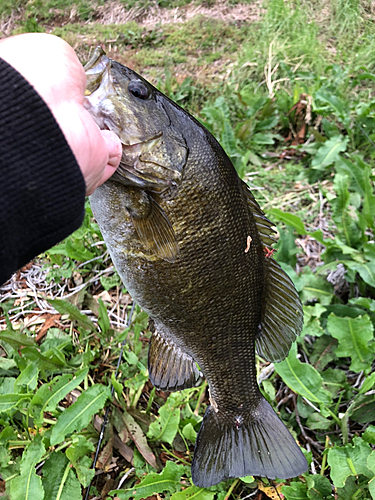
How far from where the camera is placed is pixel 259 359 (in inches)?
93.4

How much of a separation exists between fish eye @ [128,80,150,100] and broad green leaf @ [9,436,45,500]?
1.49 meters

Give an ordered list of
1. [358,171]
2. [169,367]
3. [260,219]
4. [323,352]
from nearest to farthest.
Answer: [260,219] < [169,367] < [323,352] < [358,171]

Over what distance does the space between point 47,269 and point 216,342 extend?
1.77 metres

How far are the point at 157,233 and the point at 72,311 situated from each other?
1152 mm

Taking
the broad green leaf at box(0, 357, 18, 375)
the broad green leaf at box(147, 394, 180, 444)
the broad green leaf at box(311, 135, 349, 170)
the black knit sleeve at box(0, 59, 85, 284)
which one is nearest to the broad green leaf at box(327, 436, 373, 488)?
the broad green leaf at box(147, 394, 180, 444)

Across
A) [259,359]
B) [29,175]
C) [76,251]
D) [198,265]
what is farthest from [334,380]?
[29,175]

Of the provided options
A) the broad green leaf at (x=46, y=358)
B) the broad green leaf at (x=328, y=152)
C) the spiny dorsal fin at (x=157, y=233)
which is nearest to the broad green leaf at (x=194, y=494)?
the broad green leaf at (x=46, y=358)

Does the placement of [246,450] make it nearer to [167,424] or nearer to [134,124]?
[167,424]

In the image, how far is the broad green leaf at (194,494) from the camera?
1640 millimetres

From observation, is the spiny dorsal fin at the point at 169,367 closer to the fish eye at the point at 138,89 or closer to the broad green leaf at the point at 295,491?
the broad green leaf at the point at 295,491

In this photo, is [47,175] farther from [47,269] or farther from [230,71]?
[230,71]

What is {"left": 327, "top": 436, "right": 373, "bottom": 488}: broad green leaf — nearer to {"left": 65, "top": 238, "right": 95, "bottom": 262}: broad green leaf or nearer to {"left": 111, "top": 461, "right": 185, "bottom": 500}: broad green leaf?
{"left": 111, "top": 461, "right": 185, "bottom": 500}: broad green leaf

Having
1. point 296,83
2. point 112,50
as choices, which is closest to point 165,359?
point 296,83

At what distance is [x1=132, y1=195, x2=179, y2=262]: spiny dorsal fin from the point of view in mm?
1273
